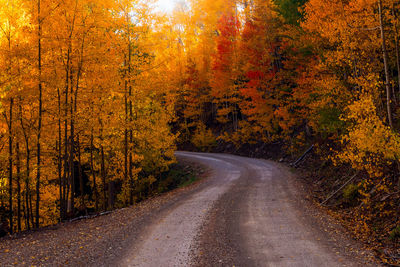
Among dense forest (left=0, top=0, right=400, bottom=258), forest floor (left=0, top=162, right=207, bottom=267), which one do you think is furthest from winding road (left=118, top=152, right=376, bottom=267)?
dense forest (left=0, top=0, right=400, bottom=258)

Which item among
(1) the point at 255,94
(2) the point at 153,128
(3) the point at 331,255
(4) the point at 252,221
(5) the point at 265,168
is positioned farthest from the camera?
(1) the point at 255,94

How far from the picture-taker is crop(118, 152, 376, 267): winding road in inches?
275

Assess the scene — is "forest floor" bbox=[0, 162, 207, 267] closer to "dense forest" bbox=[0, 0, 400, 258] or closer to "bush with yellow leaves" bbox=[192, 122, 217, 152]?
"dense forest" bbox=[0, 0, 400, 258]

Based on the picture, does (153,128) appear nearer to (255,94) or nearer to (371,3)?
(255,94)

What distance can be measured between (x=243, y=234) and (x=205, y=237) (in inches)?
44.6

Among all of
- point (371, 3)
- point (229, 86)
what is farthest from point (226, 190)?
point (229, 86)

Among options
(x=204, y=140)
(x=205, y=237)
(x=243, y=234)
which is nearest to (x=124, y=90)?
(x=205, y=237)

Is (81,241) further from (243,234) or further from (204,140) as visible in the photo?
(204,140)

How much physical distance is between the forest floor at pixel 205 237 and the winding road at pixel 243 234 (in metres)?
0.02

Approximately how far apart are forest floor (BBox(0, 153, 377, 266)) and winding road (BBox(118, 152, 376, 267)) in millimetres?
23

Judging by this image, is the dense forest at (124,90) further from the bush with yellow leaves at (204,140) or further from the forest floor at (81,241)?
the bush with yellow leaves at (204,140)

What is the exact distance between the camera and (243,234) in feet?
28.4

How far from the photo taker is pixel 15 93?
11.7 metres

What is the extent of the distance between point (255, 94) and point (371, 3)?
1344cm
